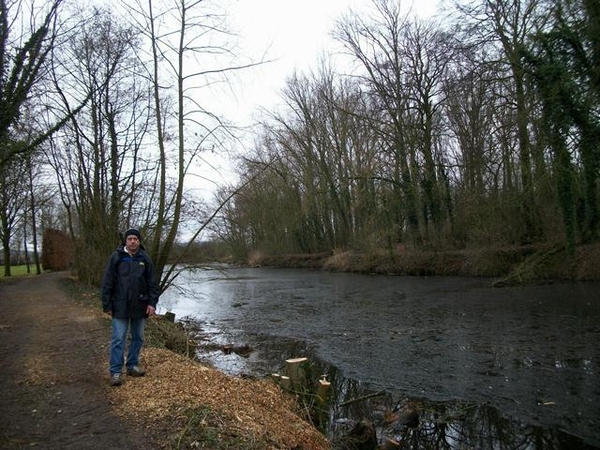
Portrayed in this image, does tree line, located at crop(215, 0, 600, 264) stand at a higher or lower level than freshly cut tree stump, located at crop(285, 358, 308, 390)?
higher

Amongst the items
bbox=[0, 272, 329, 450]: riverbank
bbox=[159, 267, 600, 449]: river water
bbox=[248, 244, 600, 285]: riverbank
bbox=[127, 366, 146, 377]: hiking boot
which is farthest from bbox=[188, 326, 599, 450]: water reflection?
bbox=[248, 244, 600, 285]: riverbank

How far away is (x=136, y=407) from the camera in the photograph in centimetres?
501

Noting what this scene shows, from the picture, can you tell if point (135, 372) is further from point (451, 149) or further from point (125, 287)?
point (451, 149)

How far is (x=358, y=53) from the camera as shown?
3198 centimetres

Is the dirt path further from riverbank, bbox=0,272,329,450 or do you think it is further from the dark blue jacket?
the dark blue jacket

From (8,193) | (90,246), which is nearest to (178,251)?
(90,246)

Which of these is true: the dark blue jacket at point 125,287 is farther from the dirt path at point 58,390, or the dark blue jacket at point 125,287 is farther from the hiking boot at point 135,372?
the dirt path at point 58,390

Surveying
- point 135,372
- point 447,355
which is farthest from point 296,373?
point 447,355

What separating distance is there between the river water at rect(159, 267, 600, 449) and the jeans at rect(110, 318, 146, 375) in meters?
2.74

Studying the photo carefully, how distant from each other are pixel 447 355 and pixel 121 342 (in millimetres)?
6472

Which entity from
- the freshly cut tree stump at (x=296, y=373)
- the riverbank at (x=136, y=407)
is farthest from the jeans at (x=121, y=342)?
the freshly cut tree stump at (x=296, y=373)

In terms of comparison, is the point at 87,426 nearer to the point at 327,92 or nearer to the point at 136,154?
the point at 136,154

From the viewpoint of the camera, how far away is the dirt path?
4.29m

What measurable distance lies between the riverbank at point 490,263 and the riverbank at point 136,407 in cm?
1682
